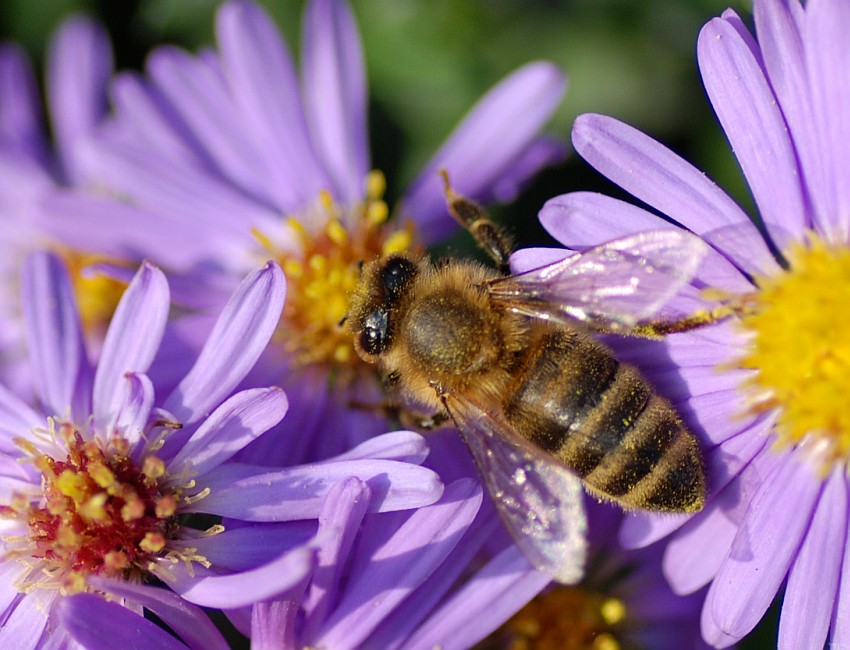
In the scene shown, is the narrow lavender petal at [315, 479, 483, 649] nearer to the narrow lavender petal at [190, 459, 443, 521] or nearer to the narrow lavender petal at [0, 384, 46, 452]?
the narrow lavender petal at [190, 459, 443, 521]

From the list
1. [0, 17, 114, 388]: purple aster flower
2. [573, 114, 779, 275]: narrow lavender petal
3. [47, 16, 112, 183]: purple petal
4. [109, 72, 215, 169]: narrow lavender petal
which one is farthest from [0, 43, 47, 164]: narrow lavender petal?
[573, 114, 779, 275]: narrow lavender petal

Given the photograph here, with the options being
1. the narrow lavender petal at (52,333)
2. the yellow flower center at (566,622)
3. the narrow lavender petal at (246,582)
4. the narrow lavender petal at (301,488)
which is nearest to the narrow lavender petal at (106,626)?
the narrow lavender petal at (246,582)

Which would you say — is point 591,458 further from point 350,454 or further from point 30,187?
point 30,187

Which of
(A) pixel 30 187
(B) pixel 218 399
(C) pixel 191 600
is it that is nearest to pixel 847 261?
(B) pixel 218 399

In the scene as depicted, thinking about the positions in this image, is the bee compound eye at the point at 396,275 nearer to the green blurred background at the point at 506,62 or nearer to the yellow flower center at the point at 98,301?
the green blurred background at the point at 506,62

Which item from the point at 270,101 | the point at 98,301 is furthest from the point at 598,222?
the point at 98,301

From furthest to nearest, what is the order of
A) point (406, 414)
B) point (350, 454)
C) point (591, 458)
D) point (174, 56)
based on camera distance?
point (174, 56), point (406, 414), point (350, 454), point (591, 458)
